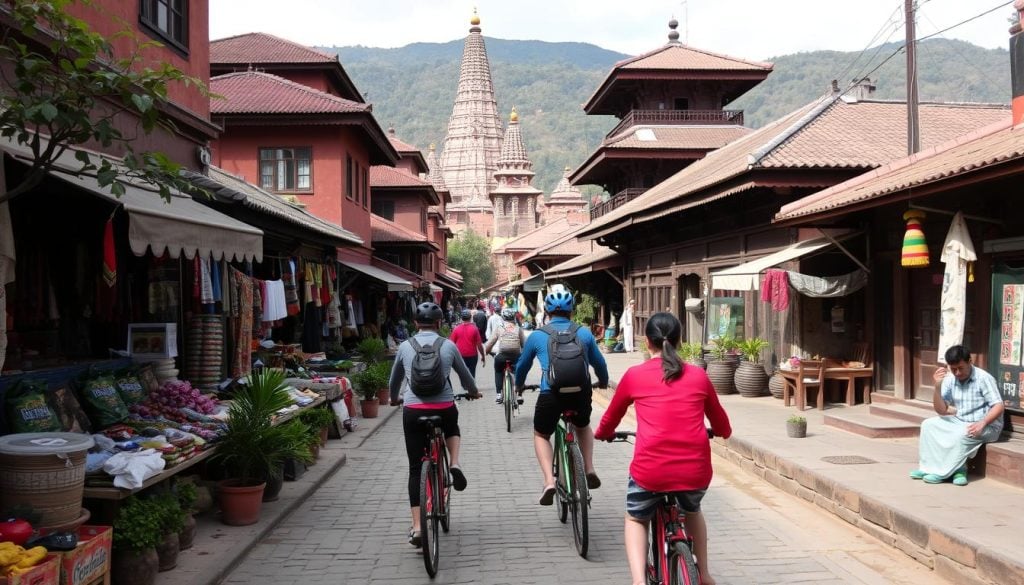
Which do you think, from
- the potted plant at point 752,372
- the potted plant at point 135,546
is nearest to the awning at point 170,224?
the potted plant at point 135,546

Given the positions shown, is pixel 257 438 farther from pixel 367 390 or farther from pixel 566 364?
pixel 367 390

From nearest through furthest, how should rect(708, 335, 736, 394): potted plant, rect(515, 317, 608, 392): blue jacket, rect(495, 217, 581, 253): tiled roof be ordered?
rect(515, 317, 608, 392): blue jacket
rect(708, 335, 736, 394): potted plant
rect(495, 217, 581, 253): tiled roof

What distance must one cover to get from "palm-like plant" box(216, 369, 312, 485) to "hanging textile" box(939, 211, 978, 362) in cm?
725

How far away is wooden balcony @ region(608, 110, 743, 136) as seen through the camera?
33719 mm

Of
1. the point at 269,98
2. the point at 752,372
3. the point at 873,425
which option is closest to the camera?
the point at 873,425

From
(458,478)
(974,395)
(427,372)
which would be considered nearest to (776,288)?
(974,395)

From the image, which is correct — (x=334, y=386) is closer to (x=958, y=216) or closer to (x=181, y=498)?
(x=181, y=498)

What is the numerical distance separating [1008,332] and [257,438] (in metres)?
7.77

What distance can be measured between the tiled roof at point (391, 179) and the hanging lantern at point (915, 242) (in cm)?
3456

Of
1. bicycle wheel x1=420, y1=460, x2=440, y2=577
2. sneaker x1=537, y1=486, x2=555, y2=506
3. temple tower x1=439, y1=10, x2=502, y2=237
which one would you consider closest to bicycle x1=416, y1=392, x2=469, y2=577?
bicycle wheel x1=420, y1=460, x2=440, y2=577

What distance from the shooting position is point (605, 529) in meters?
7.29

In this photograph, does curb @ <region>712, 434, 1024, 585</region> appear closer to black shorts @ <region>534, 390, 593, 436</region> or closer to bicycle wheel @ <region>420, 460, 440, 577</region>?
black shorts @ <region>534, 390, 593, 436</region>

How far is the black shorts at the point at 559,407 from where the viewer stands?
260 inches

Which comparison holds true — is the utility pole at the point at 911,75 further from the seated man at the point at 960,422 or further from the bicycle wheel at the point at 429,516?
the bicycle wheel at the point at 429,516
